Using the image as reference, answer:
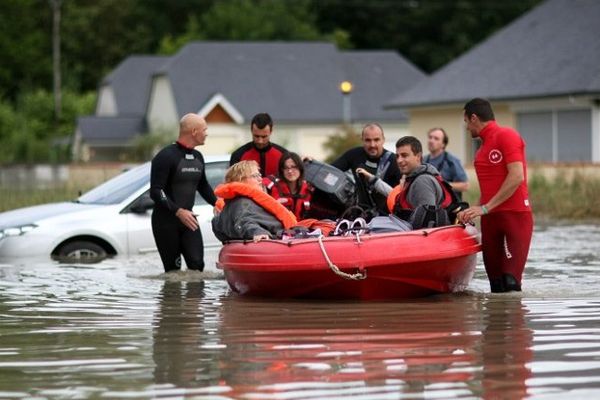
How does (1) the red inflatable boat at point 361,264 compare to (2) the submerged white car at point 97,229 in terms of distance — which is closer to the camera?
(1) the red inflatable boat at point 361,264

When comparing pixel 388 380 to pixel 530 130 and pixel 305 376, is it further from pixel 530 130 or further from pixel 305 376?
pixel 530 130

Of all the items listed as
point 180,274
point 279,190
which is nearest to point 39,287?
point 180,274

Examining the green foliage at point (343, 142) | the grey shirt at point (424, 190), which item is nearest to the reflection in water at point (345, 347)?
the grey shirt at point (424, 190)

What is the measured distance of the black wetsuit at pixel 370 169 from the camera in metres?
15.7

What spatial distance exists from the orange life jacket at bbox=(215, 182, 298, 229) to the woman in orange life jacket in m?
0.53

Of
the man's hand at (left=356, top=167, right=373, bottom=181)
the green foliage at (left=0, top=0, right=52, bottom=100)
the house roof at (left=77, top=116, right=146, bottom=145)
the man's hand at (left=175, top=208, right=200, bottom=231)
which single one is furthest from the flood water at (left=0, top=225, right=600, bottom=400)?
the green foliage at (left=0, top=0, right=52, bottom=100)

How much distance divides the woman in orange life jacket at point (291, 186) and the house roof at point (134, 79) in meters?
67.0

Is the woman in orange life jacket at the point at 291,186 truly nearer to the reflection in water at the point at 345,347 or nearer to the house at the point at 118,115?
the reflection in water at the point at 345,347

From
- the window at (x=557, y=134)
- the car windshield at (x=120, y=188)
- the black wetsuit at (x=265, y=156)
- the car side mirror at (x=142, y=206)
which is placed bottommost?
the car side mirror at (x=142, y=206)

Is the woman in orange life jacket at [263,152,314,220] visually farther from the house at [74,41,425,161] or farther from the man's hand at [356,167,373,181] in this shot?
the house at [74,41,425,161]

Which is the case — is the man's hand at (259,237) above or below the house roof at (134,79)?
below

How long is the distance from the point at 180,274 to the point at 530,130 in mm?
28694

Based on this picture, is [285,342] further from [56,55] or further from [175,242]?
[56,55]

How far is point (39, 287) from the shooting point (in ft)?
53.0
